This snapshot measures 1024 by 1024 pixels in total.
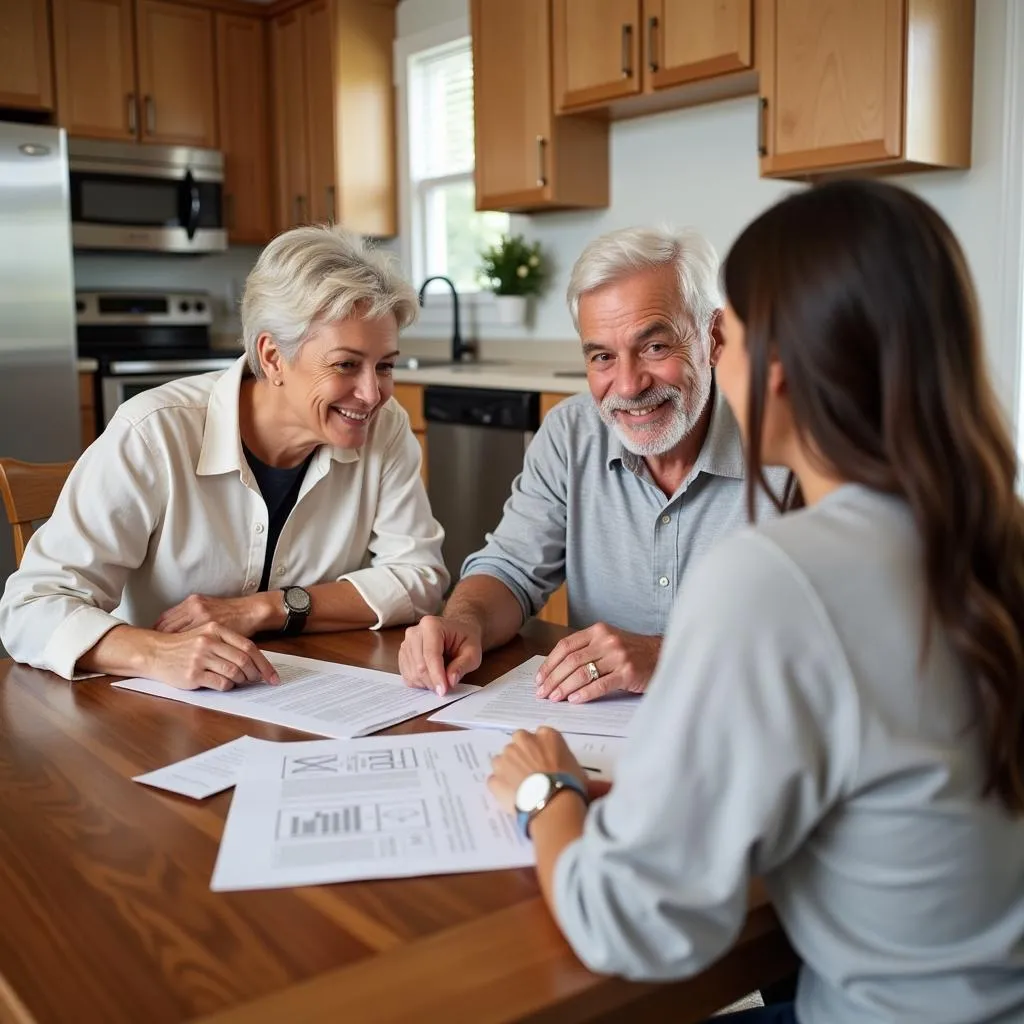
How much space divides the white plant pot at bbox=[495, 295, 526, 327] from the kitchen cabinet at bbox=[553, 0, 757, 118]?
0.82 meters

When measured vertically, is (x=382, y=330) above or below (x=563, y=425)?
above

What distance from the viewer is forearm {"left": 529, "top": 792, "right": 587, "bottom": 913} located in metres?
0.84

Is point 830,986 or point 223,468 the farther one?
point 223,468

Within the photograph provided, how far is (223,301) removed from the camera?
18.6 feet

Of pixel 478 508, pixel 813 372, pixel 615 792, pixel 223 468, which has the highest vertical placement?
pixel 813 372

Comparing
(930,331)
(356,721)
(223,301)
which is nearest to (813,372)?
(930,331)

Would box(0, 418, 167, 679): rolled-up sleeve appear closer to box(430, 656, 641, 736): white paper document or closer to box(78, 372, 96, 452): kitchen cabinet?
box(430, 656, 641, 736): white paper document

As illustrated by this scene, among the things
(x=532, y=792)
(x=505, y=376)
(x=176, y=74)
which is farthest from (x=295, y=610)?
(x=176, y=74)

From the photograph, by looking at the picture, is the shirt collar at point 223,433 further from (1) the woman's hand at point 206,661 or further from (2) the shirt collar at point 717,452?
(2) the shirt collar at point 717,452

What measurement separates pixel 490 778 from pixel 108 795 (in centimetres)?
37

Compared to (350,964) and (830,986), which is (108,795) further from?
(830,986)

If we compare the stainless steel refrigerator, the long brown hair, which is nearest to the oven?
the stainless steel refrigerator

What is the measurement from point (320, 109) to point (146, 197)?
2.89ft

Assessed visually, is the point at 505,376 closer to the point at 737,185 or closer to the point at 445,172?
the point at 737,185
